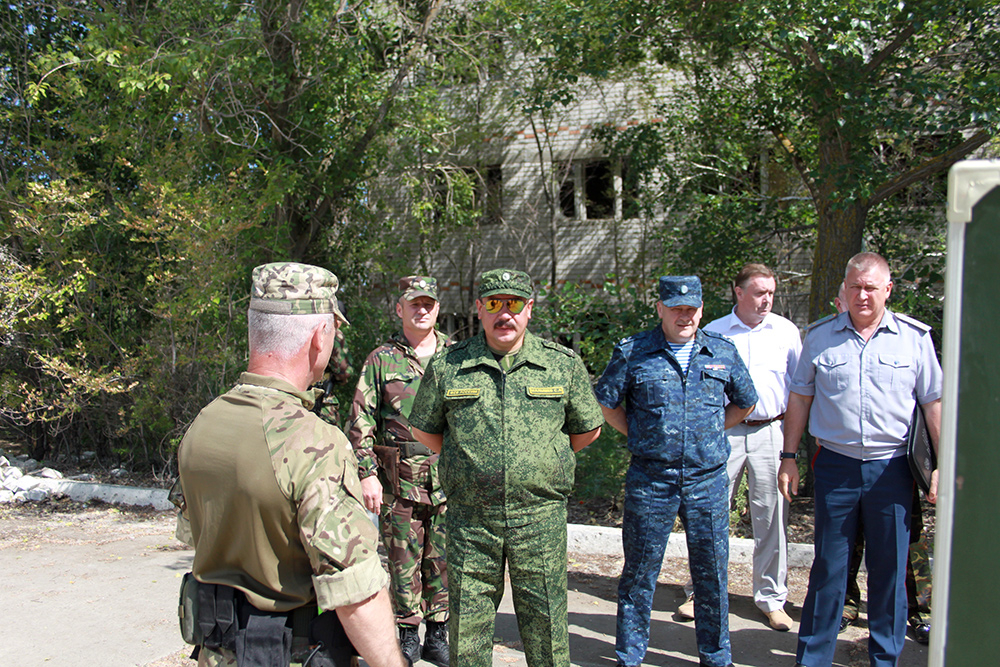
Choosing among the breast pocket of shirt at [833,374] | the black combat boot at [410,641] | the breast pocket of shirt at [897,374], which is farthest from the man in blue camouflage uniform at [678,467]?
the black combat boot at [410,641]

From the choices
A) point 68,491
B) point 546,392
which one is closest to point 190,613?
point 546,392

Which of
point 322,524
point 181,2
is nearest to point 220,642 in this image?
point 322,524

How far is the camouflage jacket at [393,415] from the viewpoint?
4.01 metres

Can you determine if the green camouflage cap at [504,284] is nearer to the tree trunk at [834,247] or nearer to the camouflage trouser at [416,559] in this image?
the camouflage trouser at [416,559]

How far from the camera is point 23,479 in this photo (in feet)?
24.2

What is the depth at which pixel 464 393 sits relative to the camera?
320 centimetres

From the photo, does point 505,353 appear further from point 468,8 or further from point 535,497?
point 468,8

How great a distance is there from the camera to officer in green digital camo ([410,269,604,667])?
307 cm

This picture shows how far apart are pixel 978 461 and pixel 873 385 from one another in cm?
226

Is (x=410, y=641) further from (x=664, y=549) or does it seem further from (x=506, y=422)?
(x=506, y=422)

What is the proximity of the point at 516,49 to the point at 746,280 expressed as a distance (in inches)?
343

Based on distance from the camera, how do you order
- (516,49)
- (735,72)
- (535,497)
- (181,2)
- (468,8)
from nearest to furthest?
1. (535,497)
2. (181,2)
3. (735,72)
4. (468,8)
5. (516,49)

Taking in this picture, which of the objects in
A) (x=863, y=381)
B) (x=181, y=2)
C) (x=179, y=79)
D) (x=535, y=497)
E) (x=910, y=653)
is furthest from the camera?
(x=181, y=2)

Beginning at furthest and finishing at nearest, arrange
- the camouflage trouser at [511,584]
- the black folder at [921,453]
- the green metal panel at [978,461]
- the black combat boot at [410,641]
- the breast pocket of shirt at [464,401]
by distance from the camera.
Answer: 1. the black combat boot at [410,641]
2. the black folder at [921,453]
3. the breast pocket of shirt at [464,401]
4. the camouflage trouser at [511,584]
5. the green metal panel at [978,461]
